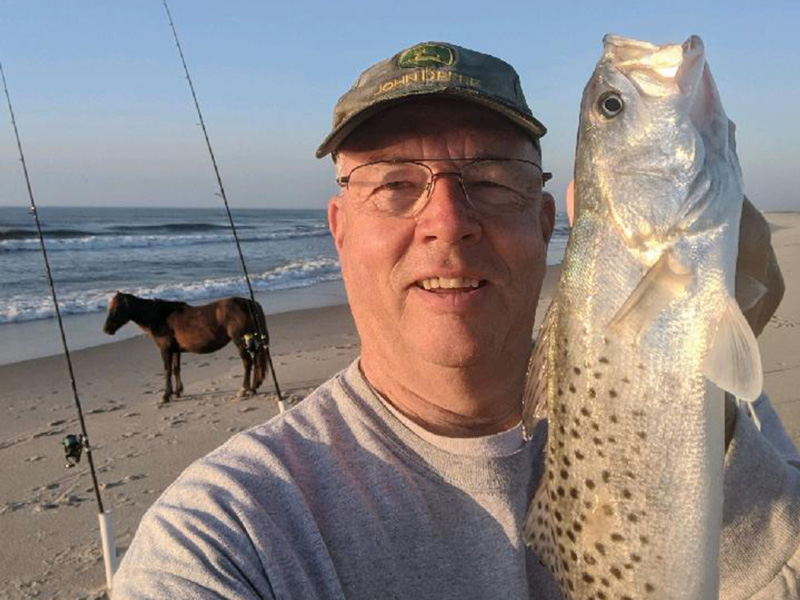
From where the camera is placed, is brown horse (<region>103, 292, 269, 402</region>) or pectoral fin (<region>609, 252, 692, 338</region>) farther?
brown horse (<region>103, 292, 269, 402</region>)

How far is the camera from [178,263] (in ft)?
92.7

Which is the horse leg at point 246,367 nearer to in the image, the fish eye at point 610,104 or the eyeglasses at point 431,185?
the eyeglasses at point 431,185

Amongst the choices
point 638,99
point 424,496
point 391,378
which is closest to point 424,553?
point 424,496

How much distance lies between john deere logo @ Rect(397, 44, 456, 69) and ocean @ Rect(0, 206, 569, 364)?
1219 cm

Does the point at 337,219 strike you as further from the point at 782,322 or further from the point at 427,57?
the point at 782,322

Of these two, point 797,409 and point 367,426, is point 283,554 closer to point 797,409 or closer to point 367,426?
point 367,426

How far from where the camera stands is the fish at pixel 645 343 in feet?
6.37

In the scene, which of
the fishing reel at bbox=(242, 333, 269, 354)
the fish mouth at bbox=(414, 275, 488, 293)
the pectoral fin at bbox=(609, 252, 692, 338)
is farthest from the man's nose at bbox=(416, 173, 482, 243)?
the fishing reel at bbox=(242, 333, 269, 354)

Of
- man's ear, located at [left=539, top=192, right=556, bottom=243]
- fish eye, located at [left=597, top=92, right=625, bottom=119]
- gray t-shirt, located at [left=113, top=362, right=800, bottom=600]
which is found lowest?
gray t-shirt, located at [left=113, top=362, right=800, bottom=600]

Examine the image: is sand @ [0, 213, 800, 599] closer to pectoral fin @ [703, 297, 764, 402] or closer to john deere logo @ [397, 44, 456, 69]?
john deere logo @ [397, 44, 456, 69]

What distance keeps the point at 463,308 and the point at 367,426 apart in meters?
0.51

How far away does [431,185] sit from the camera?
2672 millimetres

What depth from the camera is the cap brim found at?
104 inches

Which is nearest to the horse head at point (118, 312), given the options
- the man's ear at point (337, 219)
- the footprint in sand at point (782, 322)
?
the man's ear at point (337, 219)
